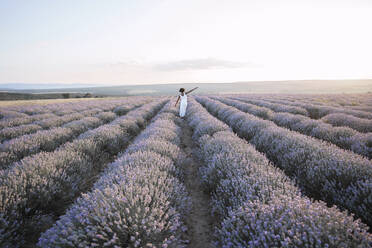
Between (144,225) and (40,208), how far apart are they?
5.47 ft

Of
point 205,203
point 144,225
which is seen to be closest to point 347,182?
point 205,203

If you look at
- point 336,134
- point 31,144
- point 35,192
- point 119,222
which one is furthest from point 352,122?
point 31,144

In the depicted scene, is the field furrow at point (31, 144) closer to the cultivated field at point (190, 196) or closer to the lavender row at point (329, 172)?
the cultivated field at point (190, 196)

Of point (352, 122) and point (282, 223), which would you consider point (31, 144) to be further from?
point (352, 122)

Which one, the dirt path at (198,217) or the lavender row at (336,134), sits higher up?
the lavender row at (336,134)

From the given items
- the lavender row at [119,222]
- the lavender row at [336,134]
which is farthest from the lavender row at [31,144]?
the lavender row at [336,134]

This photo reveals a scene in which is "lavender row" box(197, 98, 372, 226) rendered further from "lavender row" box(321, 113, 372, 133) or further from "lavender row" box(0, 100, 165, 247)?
"lavender row" box(321, 113, 372, 133)

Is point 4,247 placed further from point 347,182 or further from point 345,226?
point 347,182

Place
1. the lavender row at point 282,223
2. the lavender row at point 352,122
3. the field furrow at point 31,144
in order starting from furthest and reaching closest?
the lavender row at point 352,122 → the field furrow at point 31,144 → the lavender row at point 282,223

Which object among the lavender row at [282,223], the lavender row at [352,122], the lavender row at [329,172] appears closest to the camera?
the lavender row at [282,223]

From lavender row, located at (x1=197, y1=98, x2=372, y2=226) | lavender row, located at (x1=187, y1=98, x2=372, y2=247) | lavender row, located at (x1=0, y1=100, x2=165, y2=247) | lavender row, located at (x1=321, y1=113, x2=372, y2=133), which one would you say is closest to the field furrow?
lavender row, located at (x1=0, y1=100, x2=165, y2=247)

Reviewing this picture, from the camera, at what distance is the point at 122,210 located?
164 cm

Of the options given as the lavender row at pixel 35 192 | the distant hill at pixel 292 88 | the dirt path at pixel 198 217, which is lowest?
the dirt path at pixel 198 217

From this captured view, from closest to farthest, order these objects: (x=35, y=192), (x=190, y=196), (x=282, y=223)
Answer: (x=282, y=223) < (x=35, y=192) < (x=190, y=196)
